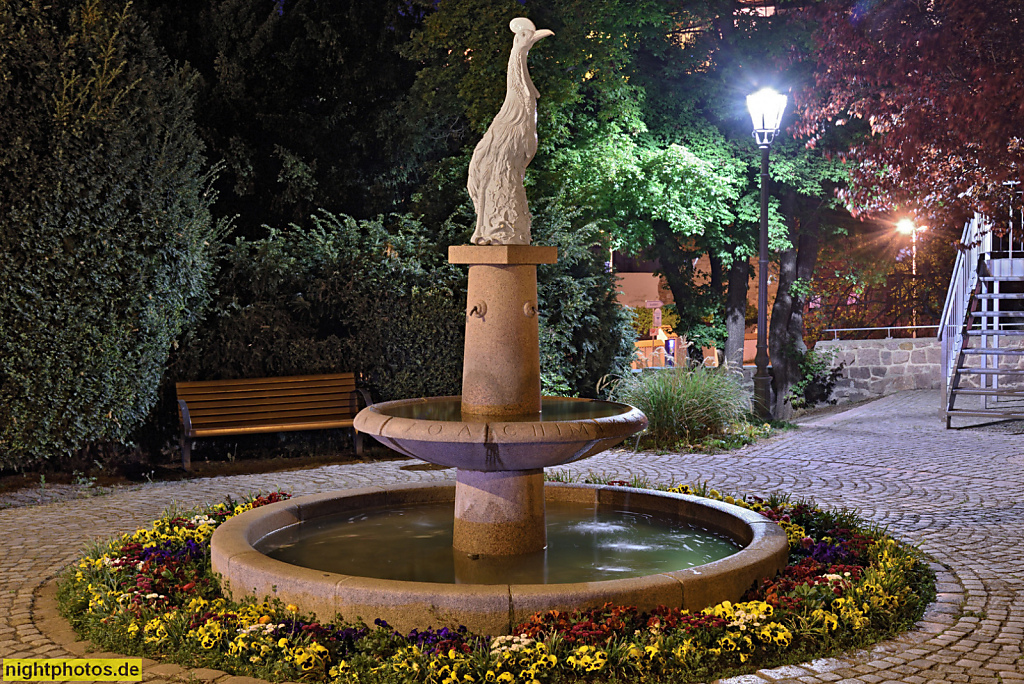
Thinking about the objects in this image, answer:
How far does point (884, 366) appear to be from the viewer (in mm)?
19953

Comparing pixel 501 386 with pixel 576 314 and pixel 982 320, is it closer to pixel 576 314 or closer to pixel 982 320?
pixel 576 314

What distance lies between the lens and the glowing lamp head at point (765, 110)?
13750 millimetres

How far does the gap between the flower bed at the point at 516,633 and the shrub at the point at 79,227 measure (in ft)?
11.8

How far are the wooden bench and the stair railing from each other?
8.04 m

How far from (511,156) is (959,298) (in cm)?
1023

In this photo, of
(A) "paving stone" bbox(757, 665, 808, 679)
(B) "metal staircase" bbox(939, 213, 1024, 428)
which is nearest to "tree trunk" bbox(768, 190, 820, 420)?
(B) "metal staircase" bbox(939, 213, 1024, 428)

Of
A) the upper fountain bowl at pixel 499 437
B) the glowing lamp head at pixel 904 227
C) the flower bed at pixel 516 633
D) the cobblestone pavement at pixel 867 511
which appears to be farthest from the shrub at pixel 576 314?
the glowing lamp head at pixel 904 227

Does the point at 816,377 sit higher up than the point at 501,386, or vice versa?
the point at 501,386

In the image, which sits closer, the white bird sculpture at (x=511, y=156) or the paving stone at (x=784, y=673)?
the paving stone at (x=784, y=673)

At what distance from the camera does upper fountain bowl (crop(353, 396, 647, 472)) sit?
5277mm

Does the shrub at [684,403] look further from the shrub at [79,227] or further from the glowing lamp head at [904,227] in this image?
the glowing lamp head at [904,227]

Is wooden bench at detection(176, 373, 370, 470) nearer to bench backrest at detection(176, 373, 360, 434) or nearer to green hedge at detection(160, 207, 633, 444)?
bench backrest at detection(176, 373, 360, 434)

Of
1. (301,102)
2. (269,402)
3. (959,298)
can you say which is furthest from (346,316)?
(959,298)

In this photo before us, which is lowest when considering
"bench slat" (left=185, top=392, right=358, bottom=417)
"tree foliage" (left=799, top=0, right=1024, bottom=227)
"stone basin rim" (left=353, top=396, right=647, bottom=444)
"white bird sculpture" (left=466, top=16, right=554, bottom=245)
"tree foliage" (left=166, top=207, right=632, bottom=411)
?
"bench slat" (left=185, top=392, right=358, bottom=417)
